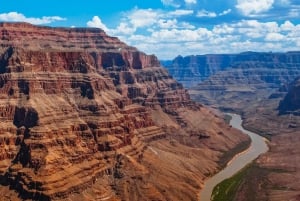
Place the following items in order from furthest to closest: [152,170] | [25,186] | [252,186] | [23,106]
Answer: [252,186]
[152,170]
[23,106]
[25,186]

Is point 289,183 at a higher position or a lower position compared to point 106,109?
lower

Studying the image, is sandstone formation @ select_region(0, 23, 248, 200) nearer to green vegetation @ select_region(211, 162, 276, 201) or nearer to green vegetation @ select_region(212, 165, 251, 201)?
green vegetation @ select_region(212, 165, 251, 201)

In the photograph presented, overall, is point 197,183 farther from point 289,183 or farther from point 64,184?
point 64,184

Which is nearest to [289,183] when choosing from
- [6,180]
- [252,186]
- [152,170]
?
[252,186]

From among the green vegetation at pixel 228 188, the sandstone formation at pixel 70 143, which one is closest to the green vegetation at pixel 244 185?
the green vegetation at pixel 228 188

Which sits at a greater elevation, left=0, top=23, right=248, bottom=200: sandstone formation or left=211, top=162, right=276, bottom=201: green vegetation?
left=0, top=23, right=248, bottom=200: sandstone formation

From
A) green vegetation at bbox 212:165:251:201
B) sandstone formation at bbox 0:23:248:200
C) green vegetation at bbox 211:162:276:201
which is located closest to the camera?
sandstone formation at bbox 0:23:248:200

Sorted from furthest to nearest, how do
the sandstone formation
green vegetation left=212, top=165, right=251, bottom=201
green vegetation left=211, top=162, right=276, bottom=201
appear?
green vegetation left=211, top=162, right=276, bottom=201
green vegetation left=212, top=165, right=251, bottom=201
the sandstone formation

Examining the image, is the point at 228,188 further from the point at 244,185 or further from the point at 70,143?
the point at 70,143

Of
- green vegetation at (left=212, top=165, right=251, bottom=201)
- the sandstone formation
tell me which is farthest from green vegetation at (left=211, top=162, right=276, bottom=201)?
the sandstone formation

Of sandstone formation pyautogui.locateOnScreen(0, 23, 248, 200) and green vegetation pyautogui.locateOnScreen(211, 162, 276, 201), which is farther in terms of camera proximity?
green vegetation pyautogui.locateOnScreen(211, 162, 276, 201)

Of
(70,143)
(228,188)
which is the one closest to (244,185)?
(228,188)
